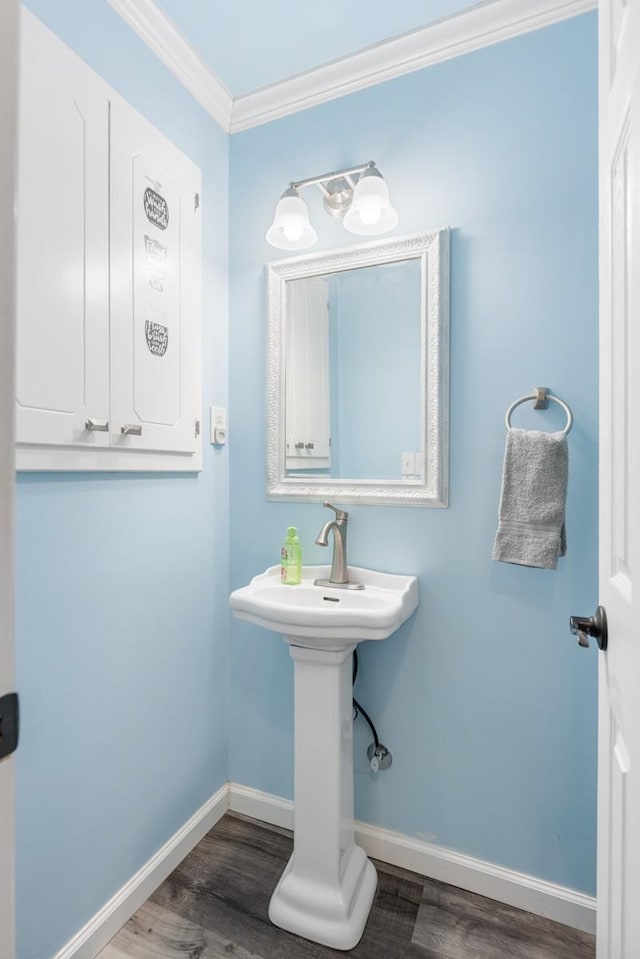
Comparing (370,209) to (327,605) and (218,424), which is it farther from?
(327,605)

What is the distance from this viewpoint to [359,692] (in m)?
1.56

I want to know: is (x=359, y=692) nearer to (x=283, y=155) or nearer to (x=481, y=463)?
(x=481, y=463)

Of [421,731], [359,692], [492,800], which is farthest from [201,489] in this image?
[492,800]

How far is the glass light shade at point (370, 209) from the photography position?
54.0 inches

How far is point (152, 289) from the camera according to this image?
1.39 m

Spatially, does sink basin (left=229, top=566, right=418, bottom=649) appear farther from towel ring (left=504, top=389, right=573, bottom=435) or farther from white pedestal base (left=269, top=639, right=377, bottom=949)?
towel ring (left=504, top=389, right=573, bottom=435)

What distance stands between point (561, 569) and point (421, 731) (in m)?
0.66

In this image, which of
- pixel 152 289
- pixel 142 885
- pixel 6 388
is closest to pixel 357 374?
pixel 152 289

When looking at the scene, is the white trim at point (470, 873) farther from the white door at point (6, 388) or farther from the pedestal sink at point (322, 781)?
the white door at point (6, 388)

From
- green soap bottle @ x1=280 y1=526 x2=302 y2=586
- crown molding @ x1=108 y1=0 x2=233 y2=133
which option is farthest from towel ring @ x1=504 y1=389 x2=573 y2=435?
crown molding @ x1=108 y1=0 x2=233 y2=133

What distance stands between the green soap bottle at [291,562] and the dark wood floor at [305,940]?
89cm

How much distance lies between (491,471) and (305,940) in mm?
1363

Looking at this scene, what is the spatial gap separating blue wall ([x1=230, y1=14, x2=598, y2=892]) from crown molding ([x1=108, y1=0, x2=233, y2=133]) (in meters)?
0.25

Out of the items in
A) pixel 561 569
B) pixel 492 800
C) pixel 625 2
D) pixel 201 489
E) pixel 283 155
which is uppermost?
pixel 283 155
